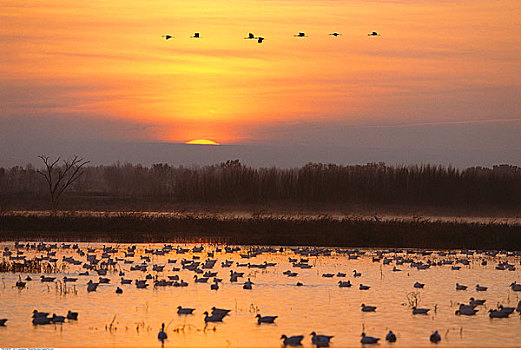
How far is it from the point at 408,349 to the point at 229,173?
49.4 meters

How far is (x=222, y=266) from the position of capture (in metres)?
27.1

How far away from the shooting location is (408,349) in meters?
15.2

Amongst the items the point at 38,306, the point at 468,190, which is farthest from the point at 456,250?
the point at 468,190

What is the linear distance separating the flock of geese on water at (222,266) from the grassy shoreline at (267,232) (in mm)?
2884

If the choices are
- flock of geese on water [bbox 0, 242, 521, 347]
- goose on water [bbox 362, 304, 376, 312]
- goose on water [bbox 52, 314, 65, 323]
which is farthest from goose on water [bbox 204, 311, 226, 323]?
goose on water [bbox 362, 304, 376, 312]

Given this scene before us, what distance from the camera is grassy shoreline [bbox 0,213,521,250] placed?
37.2m

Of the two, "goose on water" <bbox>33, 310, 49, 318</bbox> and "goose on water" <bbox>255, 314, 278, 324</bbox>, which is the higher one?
"goose on water" <bbox>33, 310, 49, 318</bbox>

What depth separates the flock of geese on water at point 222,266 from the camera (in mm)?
17000

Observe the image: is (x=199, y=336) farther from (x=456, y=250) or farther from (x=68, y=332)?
(x=456, y=250)

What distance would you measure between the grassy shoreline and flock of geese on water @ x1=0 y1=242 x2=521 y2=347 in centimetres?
288

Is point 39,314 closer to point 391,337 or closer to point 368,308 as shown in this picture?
point 391,337

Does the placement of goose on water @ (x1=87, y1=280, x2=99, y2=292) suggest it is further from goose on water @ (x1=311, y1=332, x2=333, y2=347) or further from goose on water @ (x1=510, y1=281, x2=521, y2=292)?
goose on water @ (x1=510, y1=281, x2=521, y2=292)

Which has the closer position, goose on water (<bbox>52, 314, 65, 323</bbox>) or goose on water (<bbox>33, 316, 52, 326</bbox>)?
goose on water (<bbox>33, 316, 52, 326</bbox>)

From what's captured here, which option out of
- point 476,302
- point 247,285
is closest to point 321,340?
point 476,302
